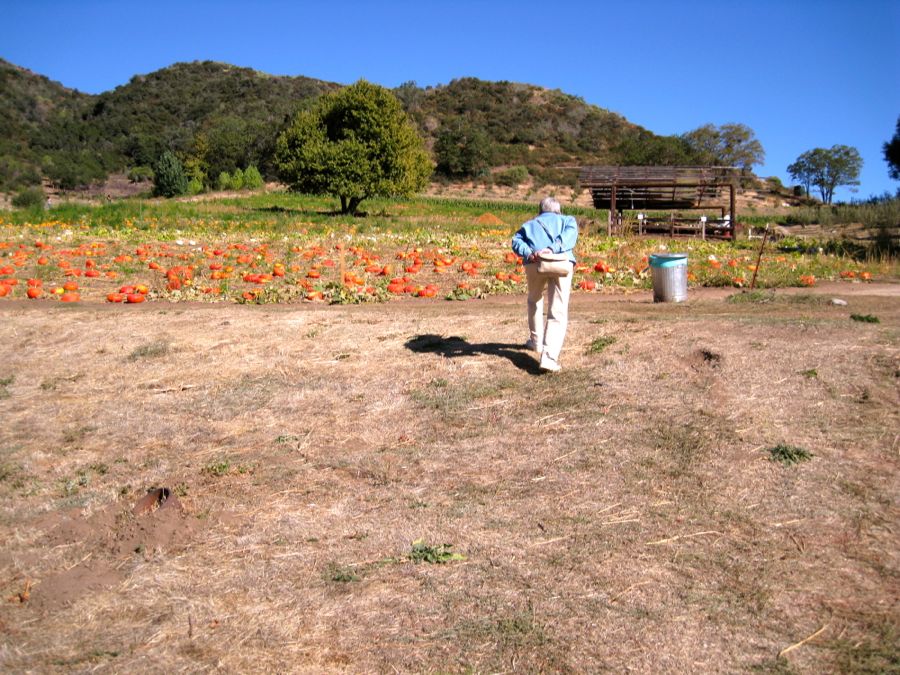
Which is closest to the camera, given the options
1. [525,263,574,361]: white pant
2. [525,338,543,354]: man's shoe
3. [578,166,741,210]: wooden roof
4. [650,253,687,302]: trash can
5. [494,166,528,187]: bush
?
[525,263,574,361]: white pant

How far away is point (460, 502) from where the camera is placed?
17.4ft

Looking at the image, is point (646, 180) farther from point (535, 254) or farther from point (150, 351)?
point (535, 254)

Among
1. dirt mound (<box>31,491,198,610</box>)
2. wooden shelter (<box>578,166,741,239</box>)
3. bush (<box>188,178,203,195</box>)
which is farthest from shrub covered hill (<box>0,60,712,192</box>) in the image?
dirt mound (<box>31,491,198,610</box>)

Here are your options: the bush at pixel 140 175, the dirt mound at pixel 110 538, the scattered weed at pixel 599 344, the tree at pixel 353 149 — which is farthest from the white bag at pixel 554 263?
the bush at pixel 140 175

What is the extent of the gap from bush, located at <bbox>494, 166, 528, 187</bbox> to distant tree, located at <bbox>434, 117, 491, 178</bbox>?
2.32 metres

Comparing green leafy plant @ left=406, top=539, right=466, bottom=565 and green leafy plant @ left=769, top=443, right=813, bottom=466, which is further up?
green leafy plant @ left=769, top=443, right=813, bottom=466

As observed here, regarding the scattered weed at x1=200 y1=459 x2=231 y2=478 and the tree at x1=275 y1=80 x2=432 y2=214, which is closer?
the scattered weed at x1=200 y1=459 x2=231 y2=478

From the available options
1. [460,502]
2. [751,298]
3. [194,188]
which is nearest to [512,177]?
[194,188]

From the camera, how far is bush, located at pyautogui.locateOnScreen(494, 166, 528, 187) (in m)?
68.2

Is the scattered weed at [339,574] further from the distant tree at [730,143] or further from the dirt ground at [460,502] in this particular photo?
the distant tree at [730,143]

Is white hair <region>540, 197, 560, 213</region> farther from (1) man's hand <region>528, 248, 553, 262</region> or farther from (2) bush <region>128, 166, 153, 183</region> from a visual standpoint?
(2) bush <region>128, 166, 153, 183</region>

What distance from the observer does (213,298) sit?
12.6 meters

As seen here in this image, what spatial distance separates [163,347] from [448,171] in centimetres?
6429

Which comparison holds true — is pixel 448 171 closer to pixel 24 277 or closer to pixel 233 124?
pixel 233 124
